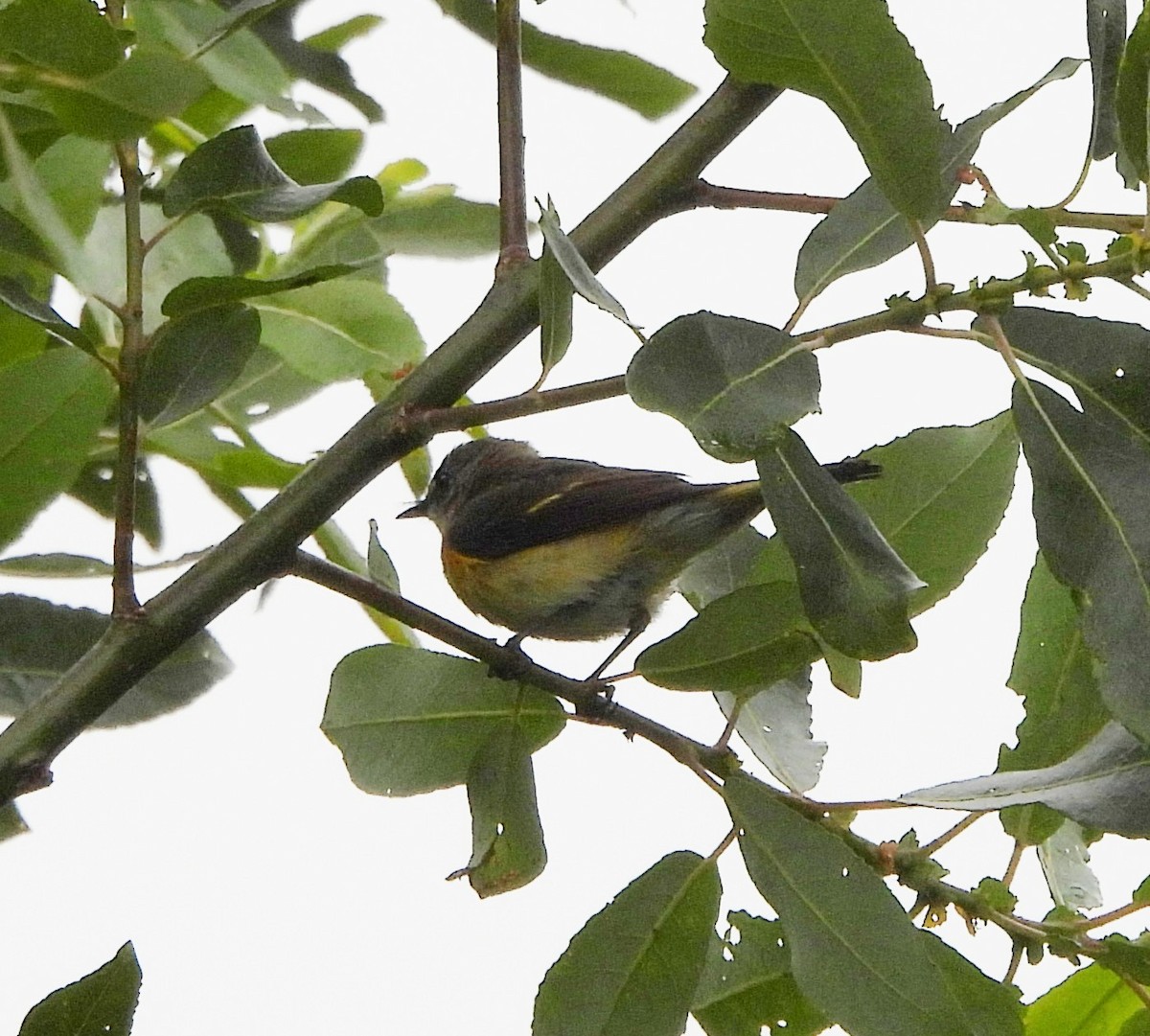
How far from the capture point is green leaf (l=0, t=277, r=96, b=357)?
1055 millimetres

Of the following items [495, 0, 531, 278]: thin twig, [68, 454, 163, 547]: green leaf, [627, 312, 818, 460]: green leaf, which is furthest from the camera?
[68, 454, 163, 547]: green leaf

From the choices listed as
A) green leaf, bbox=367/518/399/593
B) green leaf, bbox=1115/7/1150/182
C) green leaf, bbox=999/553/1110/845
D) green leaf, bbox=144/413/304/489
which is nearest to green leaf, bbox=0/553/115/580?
green leaf, bbox=144/413/304/489

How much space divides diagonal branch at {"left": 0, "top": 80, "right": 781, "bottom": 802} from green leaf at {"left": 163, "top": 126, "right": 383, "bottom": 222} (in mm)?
136

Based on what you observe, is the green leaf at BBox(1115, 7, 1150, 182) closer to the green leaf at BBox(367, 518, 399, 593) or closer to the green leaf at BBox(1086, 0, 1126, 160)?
the green leaf at BBox(1086, 0, 1126, 160)

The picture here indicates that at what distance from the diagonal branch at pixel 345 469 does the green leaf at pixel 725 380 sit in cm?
24

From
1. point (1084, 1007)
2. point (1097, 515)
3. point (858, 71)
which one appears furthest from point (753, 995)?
point (858, 71)

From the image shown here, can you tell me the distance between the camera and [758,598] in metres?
1.07

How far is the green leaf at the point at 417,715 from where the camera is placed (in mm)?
1182

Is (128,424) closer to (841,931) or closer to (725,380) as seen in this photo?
(725,380)

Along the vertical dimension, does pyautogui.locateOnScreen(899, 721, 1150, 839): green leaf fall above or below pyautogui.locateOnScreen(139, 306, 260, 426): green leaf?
below

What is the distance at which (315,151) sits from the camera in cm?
141

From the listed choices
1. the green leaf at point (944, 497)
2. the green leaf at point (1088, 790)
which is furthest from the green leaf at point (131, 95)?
the green leaf at point (1088, 790)

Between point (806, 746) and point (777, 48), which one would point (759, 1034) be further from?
point (777, 48)

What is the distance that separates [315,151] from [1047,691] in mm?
808
